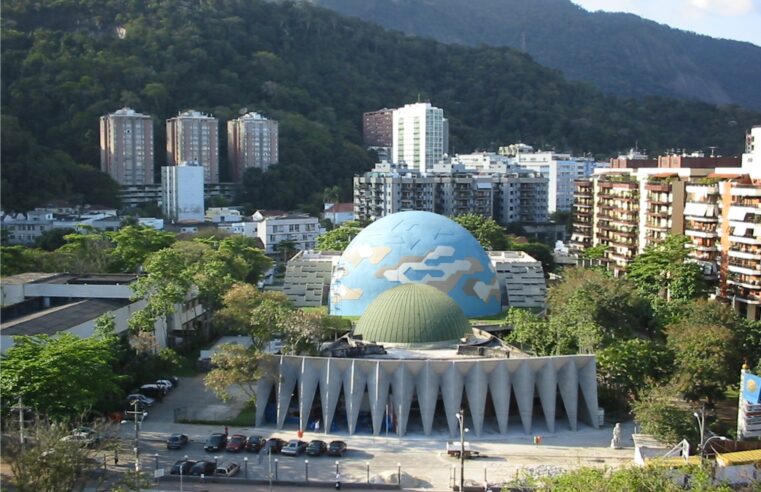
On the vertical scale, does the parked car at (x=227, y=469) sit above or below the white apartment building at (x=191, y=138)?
below

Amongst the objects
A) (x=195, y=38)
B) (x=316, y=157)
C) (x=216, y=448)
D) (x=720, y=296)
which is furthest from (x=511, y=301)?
(x=195, y=38)

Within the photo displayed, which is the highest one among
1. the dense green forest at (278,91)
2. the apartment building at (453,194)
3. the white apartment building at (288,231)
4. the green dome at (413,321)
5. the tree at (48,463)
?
the dense green forest at (278,91)

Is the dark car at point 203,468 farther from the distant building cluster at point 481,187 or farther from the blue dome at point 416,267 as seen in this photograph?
the distant building cluster at point 481,187

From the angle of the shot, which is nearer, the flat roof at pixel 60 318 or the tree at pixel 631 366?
the tree at pixel 631 366

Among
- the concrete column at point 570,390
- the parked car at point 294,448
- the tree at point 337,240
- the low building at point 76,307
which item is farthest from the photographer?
the tree at point 337,240

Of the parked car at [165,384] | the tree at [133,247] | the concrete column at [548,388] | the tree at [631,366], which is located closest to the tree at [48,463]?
the parked car at [165,384]
